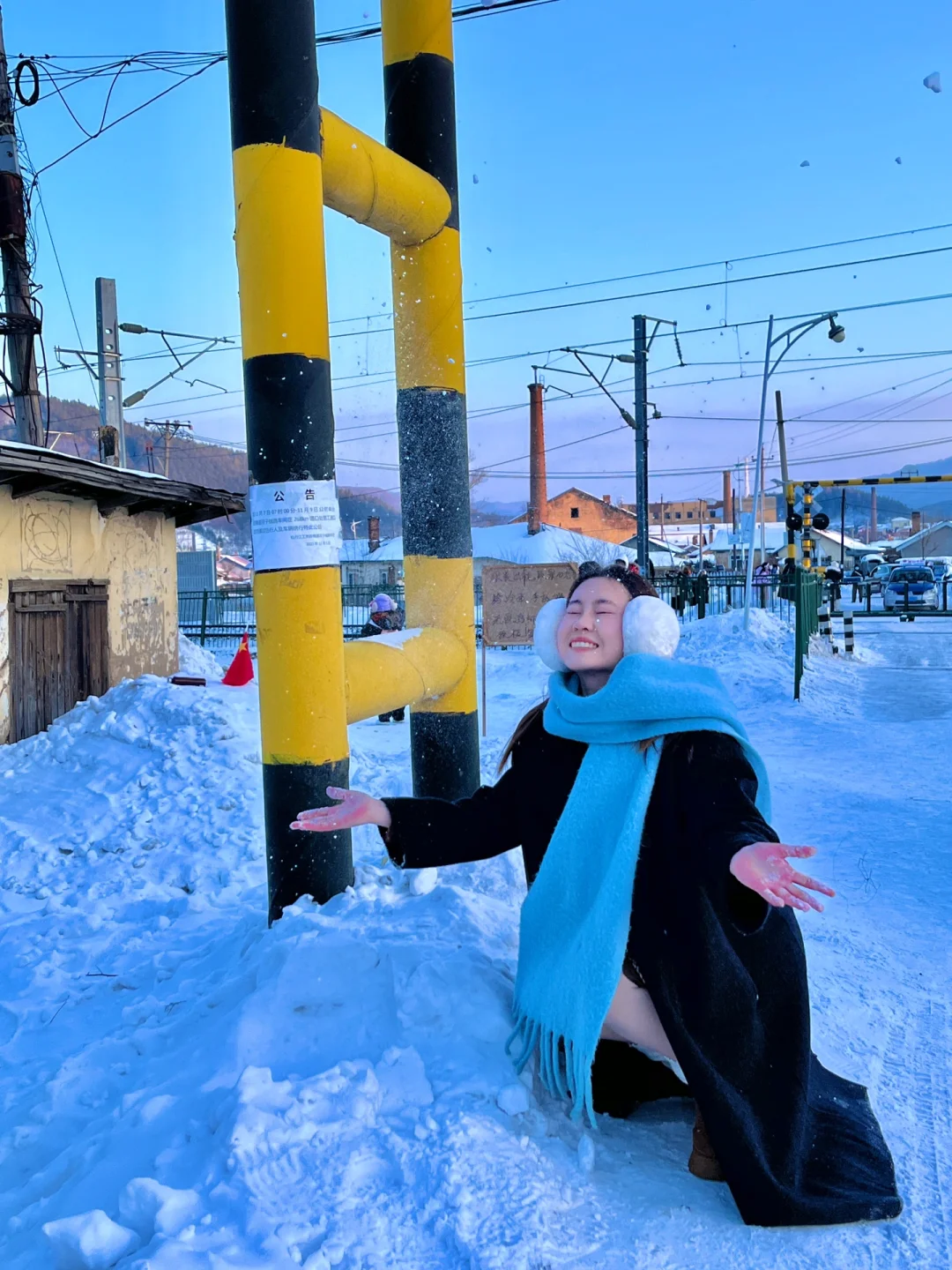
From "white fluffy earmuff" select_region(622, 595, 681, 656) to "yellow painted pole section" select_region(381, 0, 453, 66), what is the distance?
3322 mm

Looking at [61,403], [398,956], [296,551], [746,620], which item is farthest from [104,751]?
[61,403]

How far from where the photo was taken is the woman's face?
2.43m

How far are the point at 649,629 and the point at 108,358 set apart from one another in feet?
48.0

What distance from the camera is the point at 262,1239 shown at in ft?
5.76

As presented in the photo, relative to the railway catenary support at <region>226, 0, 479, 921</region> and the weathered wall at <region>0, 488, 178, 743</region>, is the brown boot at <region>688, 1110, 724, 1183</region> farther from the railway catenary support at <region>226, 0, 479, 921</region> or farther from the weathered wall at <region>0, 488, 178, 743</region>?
the weathered wall at <region>0, 488, 178, 743</region>

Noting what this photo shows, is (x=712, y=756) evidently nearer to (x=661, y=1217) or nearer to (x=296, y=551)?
(x=661, y=1217)

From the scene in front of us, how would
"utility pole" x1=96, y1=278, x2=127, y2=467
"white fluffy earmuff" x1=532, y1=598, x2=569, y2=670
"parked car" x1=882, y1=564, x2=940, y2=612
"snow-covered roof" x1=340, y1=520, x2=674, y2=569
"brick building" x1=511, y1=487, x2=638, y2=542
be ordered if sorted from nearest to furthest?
1. "white fluffy earmuff" x1=532, y1=598, x2=569, y2=670
2. "utility pole" x1=96, y1=278, x2=127, y2=467
3. "parked car" x1=882, y1=564, x2=940, y2=612
4. "snow-covered roof" x1=340, y1=520, x2=674, y2=569
5. "brick building" x1=511, y1=487, x2=638, y2=542

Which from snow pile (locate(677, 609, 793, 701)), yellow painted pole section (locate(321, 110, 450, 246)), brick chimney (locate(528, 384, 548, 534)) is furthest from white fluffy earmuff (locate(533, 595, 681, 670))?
brick chimney (locate(528, 384, 548, 534))

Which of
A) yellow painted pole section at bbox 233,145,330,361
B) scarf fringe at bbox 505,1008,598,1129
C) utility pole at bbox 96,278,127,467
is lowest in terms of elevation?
scarf fringe at bbox 505,1008,598,1129

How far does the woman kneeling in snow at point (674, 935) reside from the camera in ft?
6.60

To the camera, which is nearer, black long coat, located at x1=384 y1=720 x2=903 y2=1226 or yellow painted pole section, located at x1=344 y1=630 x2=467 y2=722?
black long coat, located at x1=384 y1=720 x2=903 y2=1226

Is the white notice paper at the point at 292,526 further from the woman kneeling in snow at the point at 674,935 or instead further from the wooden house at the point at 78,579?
the wooden house at the point at 78,579

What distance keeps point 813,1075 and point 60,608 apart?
914cm

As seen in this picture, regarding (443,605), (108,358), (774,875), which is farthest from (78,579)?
(774,875)
